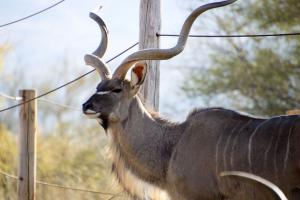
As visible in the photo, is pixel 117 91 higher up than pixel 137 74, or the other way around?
pixel 137 74

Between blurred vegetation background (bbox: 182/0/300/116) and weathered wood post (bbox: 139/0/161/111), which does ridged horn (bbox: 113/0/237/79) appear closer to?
weathered wood post (bbox: 139/0/161/111)

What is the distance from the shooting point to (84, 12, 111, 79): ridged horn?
6785 mm

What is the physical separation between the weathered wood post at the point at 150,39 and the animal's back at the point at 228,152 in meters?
0.87

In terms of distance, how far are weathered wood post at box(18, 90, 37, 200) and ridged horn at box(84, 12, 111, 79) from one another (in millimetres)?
1097

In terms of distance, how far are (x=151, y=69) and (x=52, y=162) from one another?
678cm

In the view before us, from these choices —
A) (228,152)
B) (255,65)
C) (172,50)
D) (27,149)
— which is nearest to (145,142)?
(172,50)

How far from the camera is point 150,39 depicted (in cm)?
730

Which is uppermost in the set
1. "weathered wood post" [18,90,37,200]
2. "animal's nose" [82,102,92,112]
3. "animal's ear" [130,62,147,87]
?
"animal's ear" [130,62,147,87]

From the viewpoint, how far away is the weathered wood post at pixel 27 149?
777cm

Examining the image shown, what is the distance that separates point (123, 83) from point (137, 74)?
4.7 inches

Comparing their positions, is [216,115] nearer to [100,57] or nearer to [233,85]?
[100,57]

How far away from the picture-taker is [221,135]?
20.3 ft

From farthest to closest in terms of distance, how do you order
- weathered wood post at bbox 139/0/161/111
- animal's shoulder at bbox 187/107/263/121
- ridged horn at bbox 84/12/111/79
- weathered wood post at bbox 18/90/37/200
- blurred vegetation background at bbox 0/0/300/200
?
blurred vegetation background at bbox 0/0/300/200 < weathered wood post at bbox 18/90/37/200 < weathered wood post at bbox 139/0/161/111 < ridged horn at bbox 84/12/111/79 < animal's shoulder at bbox 187/107/263/121

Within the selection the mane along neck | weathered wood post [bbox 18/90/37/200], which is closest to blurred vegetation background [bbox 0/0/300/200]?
weathered wood post [bbox 18/90/37/200]
